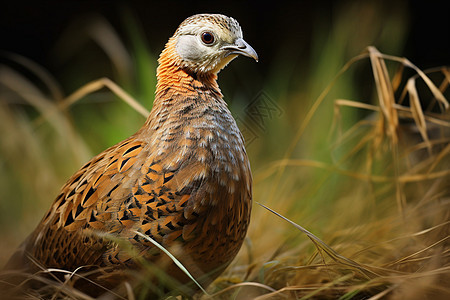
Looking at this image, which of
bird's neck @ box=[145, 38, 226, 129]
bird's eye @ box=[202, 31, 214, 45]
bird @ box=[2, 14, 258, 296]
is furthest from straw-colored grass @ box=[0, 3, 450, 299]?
bird's eye @ box=[202, 31, 214, 45]

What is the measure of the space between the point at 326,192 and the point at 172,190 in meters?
0.97

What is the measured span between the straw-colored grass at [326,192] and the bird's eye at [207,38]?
457mm

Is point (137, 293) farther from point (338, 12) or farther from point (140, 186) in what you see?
point (338, 12)

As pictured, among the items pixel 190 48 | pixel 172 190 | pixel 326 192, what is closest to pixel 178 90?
pixel 190 48

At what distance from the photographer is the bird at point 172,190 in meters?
1.16

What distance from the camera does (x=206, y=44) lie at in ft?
4.17

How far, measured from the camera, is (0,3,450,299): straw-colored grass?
1281 millimetres

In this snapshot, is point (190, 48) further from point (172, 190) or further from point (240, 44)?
point (172, 190)

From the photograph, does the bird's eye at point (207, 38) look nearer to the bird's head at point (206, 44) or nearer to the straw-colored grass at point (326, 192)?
the bird's head at point (206, 44)

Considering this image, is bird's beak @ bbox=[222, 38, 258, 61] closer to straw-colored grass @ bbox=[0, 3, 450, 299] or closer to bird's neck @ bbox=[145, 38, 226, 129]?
bird's neck @ bbox=[145, 38, 226, 129]

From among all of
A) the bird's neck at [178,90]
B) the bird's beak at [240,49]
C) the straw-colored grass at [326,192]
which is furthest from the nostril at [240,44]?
the straw-colored grass at [326,192]

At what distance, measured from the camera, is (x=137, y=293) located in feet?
4.00

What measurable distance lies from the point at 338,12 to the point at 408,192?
106 centimetres

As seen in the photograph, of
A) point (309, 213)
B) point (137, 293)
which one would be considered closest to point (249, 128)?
point (309, 213)
